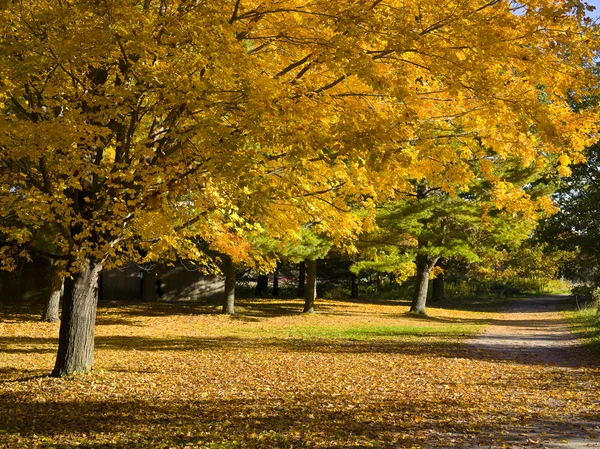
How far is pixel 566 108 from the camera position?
717 centimetres

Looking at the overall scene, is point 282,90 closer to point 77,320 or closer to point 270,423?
point 270,423

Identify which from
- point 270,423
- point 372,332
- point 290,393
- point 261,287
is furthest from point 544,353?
point 261,287

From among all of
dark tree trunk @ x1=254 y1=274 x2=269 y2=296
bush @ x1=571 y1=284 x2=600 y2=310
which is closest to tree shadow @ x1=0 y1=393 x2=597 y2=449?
bush @ x1=571 y1=284 x2=600 y2=310

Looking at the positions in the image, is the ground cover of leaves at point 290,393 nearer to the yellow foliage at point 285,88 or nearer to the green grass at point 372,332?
the green grass at point 372,332

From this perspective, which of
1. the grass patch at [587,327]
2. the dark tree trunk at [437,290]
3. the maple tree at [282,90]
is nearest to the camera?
the maple tree at [282,90]

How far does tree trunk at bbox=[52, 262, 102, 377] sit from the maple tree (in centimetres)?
79

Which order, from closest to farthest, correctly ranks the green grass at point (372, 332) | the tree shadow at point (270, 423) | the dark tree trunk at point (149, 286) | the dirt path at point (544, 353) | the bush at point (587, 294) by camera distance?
1. the tree shadow at point (270, 423)
2. the dirt path at point (544, 353)
3. the green grass at point (372, 332)
4. the bush at point (587, 294)
5. the dark tree trunk at point (149, 286)

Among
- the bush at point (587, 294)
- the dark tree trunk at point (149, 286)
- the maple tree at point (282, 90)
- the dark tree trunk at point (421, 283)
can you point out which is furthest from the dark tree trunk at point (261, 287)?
the maple tree at point (282, 90)

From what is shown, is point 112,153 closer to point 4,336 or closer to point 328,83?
point 328,83

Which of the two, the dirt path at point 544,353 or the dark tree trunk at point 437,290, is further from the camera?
the dark tree trunk at point 437,290

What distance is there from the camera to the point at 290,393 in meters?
8.84

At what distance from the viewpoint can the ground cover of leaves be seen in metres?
6.46

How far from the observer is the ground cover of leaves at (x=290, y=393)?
6461 mm

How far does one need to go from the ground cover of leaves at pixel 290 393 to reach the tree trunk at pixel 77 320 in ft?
1.02
